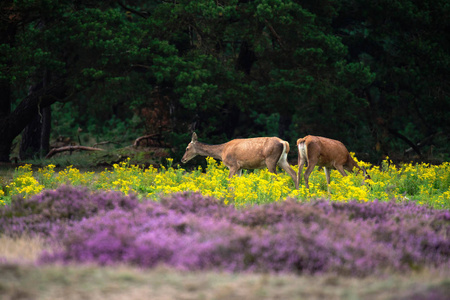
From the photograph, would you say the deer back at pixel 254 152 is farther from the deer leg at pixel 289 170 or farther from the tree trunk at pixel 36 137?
the tree trunk at pixel 36 137

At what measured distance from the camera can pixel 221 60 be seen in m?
18.9

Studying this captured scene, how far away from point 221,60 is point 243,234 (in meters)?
13.9

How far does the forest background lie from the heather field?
9596mm

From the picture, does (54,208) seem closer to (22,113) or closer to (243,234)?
(243,234)

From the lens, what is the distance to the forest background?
16766 mm

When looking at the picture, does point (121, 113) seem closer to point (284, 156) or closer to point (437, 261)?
point (284, 156)

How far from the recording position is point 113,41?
16516 mm

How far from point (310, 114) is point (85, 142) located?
11.6 metres

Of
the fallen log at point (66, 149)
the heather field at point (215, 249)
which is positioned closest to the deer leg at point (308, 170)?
the heather field at point (215, 249)

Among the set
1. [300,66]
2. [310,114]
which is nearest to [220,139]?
[300,66]

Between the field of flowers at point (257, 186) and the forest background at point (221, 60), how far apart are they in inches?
167

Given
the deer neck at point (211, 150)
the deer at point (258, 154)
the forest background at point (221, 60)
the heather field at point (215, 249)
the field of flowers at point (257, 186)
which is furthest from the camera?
the forest background at point (221, 60)

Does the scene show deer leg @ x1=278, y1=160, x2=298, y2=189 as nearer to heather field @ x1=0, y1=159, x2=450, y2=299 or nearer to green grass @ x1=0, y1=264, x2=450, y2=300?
heather field @ x1=0, y1=159, x2=450, y2=299

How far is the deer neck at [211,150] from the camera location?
14344 mm
